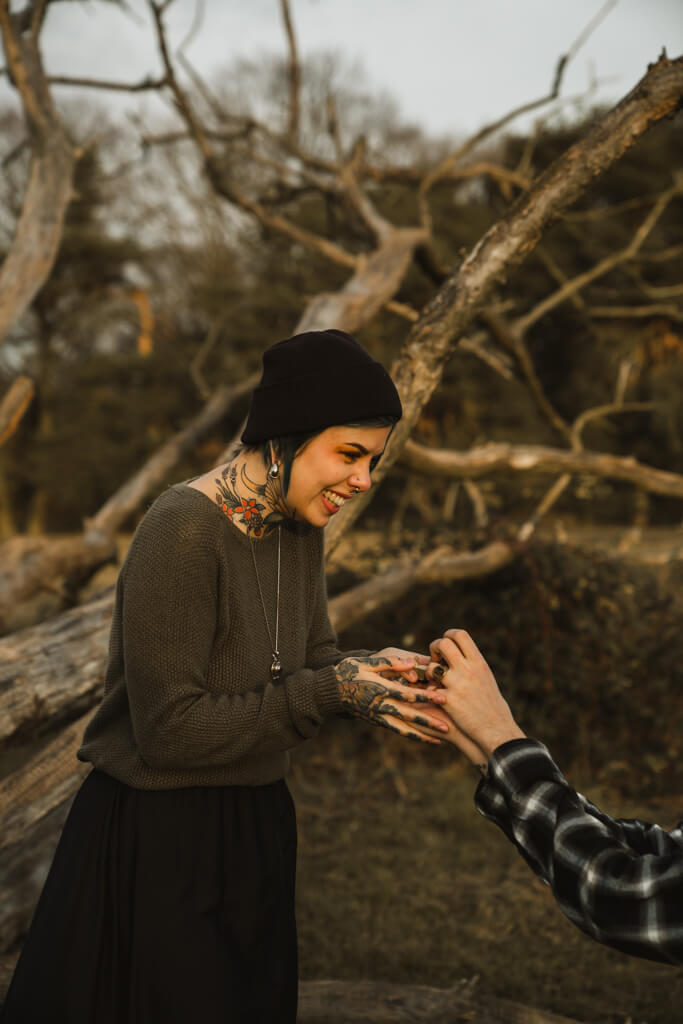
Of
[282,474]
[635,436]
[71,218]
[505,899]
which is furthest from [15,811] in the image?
[71,218]

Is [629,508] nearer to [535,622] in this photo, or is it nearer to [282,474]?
[535,622]

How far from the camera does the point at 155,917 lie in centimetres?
168

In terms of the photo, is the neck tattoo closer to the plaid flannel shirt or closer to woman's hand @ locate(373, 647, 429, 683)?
woman's hand @ locate(373, 647, 429, 683)

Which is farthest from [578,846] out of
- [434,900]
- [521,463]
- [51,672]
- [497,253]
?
[521,463]

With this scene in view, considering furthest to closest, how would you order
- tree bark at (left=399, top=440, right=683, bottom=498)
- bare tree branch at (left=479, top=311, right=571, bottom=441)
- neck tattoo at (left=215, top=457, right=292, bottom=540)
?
bare tree branch at (left=479, top=311, right=571, bottom=441), tree bark at (left=399, top=440, right=683, bottom=498), neck tattoo at (left=215, top=457, right=292, bottom=540)

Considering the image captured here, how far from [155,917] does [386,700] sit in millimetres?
638

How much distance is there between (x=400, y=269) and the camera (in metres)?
4.96

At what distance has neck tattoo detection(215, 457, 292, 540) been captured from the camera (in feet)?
5.78

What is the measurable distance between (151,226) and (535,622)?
14788 millimetres

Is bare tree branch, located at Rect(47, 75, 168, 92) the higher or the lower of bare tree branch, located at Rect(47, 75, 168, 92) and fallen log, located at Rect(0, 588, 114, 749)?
the higher

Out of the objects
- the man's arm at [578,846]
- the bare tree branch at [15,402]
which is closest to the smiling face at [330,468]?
the man's arm at [578,846]

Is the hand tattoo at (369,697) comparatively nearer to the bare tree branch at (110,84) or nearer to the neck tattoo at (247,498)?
the neck tattoo at (247,498)

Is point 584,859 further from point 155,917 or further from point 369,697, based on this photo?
point 155,917

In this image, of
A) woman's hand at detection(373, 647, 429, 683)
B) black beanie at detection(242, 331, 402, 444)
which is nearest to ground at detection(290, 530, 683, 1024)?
woman's hand at detection(373, 647, 429, 683)
